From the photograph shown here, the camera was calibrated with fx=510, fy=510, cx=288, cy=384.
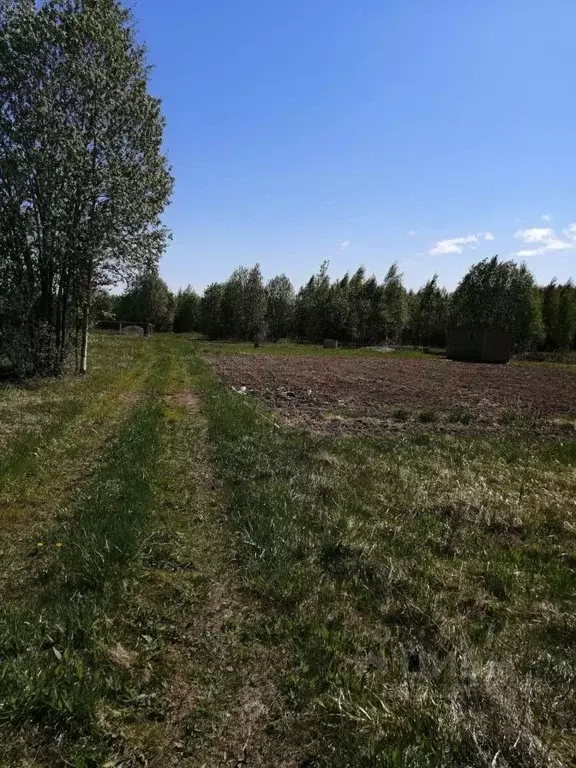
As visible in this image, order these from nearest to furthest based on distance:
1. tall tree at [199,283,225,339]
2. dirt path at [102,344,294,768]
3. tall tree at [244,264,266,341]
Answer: dirt path at [102,344,294,768] < tall tree at [244,264,266,341] < tall tree at [199,283,225,339]

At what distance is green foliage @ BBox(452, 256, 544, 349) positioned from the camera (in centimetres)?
8069

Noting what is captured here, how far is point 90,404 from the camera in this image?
50.5 ft

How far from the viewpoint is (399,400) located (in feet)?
70.4

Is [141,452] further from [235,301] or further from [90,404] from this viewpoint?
[235,301]

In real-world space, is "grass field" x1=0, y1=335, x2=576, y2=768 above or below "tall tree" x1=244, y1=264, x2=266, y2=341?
below

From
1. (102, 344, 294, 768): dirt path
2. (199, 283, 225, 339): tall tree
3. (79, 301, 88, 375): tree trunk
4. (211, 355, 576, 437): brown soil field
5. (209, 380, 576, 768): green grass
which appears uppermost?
(199, 283, 225, 339): tall tree

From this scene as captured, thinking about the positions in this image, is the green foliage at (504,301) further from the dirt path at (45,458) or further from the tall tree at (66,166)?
the dirt path at (45,458)

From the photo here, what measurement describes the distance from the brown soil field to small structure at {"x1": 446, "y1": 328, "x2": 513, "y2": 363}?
82.3 feet

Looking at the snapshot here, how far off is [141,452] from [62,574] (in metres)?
4.69

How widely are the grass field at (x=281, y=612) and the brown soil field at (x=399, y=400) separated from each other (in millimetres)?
6123

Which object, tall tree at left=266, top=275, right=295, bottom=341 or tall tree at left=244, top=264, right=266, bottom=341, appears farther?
tall tree at left=266, top=275, right=295, bottom=341

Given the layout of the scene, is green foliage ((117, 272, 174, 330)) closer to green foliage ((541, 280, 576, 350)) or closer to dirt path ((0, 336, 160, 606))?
green foliage ((541, 280, 576, 350))

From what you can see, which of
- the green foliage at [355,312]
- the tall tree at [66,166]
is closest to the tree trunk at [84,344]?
the tall tree at [66,166]

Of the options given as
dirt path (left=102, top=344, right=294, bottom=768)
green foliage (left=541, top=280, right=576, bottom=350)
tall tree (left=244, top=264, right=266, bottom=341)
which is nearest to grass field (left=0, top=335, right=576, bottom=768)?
dirt path (left=102, top=344, right=294, bottom=768)
